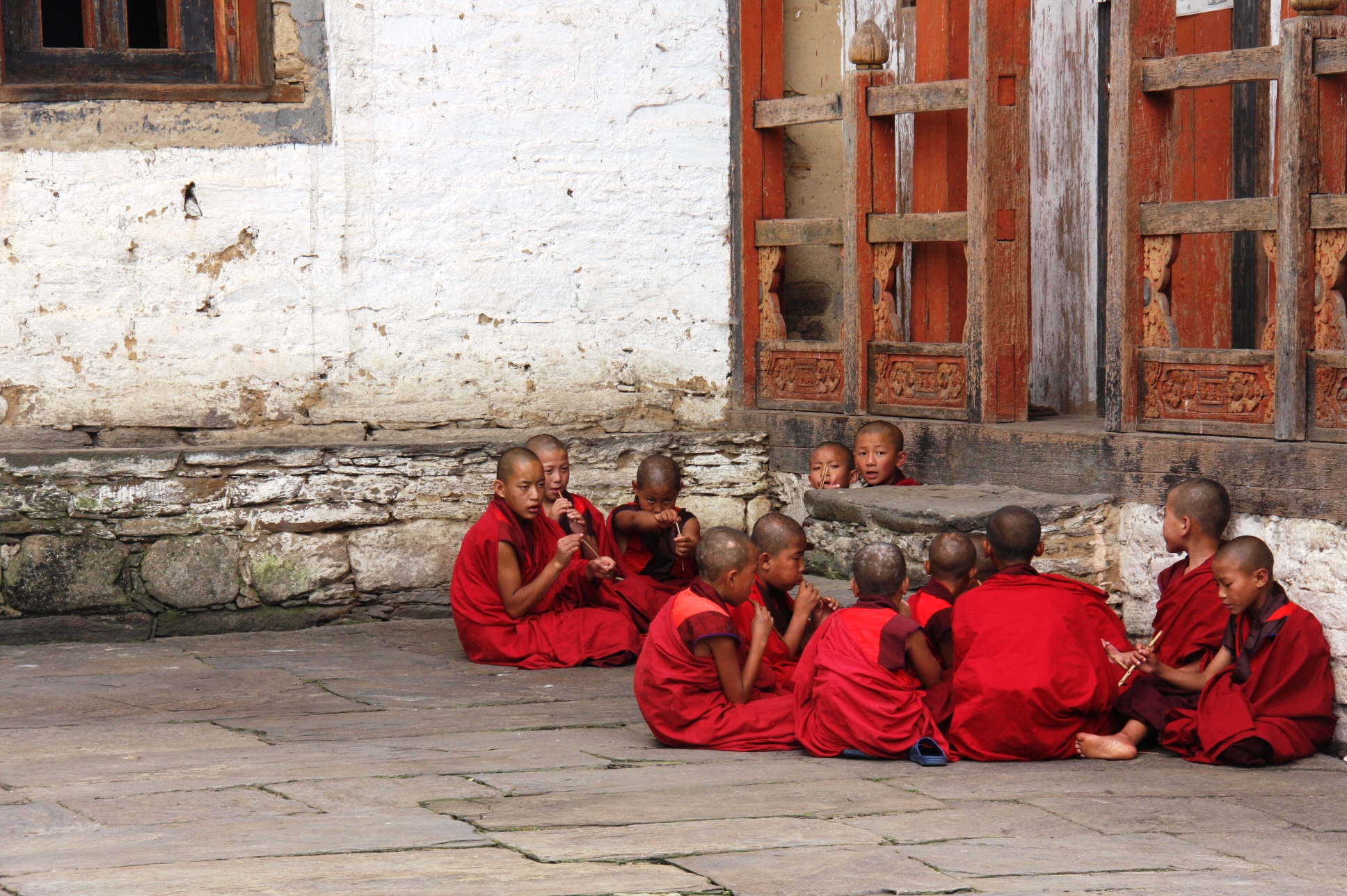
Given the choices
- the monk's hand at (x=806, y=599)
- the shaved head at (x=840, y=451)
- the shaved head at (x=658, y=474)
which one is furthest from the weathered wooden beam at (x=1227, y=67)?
the shaved head at (x=658, y=474)

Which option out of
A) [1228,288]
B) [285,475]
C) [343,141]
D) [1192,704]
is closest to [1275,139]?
[1228,288]

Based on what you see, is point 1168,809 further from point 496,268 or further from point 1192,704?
point 496,268

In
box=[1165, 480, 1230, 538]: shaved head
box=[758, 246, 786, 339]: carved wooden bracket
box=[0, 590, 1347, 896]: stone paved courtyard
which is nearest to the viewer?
box=[0, 590, 1347, 896]: stone paved courtyard

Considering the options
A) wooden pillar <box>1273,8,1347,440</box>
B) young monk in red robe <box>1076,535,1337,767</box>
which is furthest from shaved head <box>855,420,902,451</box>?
young monk in red robe <box>1076,535,1337,767</box>

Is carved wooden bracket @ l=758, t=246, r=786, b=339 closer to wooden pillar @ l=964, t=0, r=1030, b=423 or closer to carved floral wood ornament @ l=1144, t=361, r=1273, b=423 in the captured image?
wooden pillar @ l=964, t=0, r=1030, b=423

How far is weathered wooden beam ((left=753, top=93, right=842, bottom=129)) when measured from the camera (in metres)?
7.17

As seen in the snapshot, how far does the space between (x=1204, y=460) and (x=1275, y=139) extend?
1838mm

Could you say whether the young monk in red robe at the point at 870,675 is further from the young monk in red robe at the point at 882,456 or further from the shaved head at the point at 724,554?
the young monk in red robe at the point at 882,456

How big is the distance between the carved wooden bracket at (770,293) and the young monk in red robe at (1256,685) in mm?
3080

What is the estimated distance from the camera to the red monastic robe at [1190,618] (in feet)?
16.4

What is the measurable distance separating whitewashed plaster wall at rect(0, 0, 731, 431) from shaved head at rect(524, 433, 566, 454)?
791 millimetres

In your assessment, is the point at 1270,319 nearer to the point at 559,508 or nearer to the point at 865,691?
the point at 865,691

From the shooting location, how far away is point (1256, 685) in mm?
4746

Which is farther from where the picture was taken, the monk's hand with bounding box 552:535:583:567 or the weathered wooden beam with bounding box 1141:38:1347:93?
the monk's hand with bounding box 552:535:583:567
